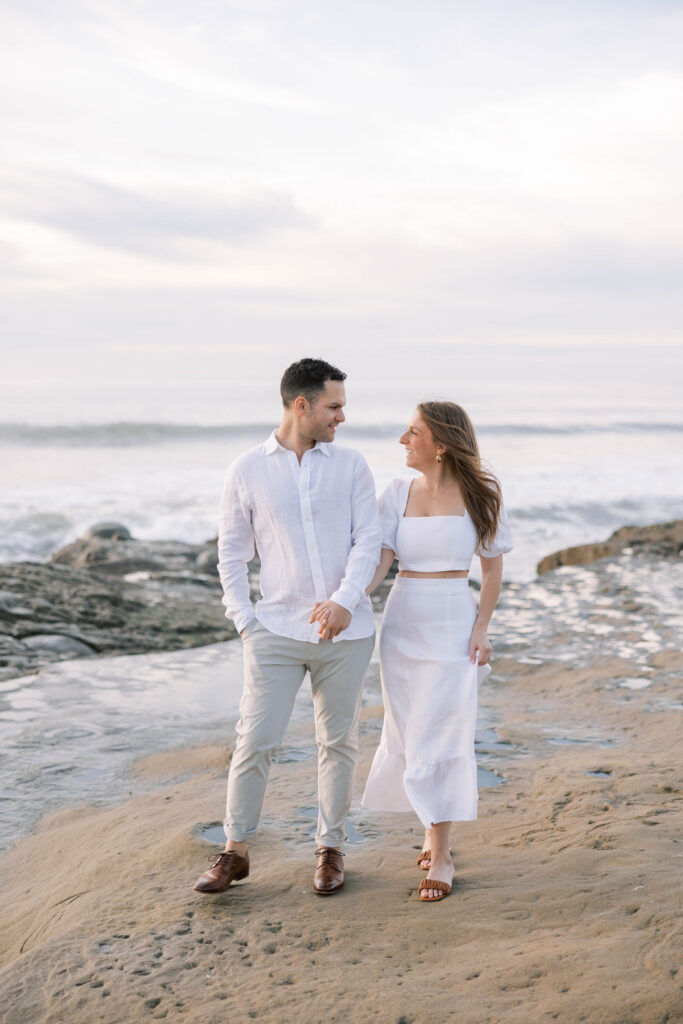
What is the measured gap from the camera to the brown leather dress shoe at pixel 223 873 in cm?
351

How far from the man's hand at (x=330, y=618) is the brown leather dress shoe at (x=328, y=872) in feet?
2.77

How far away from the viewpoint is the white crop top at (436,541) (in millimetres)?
3711

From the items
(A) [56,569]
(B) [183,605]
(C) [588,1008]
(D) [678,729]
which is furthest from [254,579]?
(C) [588,1008]

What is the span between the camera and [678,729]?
569 cm

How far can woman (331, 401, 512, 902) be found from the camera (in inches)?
143

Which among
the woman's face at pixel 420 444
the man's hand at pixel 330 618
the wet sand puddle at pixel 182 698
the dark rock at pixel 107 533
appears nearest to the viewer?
the man's hand at pixel 330 618

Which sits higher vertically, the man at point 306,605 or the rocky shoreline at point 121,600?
the man at point 306,605

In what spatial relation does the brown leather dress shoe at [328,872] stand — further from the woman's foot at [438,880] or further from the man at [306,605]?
the woman's foot at [438,880]

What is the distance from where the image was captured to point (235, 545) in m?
3.72

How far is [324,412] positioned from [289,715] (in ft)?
3.74

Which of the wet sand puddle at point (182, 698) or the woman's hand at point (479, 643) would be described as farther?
the wet sand puddle at point (182, 698)

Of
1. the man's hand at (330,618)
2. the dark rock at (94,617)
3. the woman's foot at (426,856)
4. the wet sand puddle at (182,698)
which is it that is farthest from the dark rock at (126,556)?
the man's hand at (330,618)

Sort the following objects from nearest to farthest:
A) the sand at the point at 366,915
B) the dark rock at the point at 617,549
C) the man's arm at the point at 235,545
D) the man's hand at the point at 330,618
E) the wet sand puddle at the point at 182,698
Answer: the sand at the point at 366,915 < the man's hand at the point at 330,618 < the man's arm at the point at 235,545 < the wet sand puddle at the point at 182,698 < the dark rock at the point at 617,549

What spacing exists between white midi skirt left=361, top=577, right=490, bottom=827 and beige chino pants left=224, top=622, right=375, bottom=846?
0.20 metres
